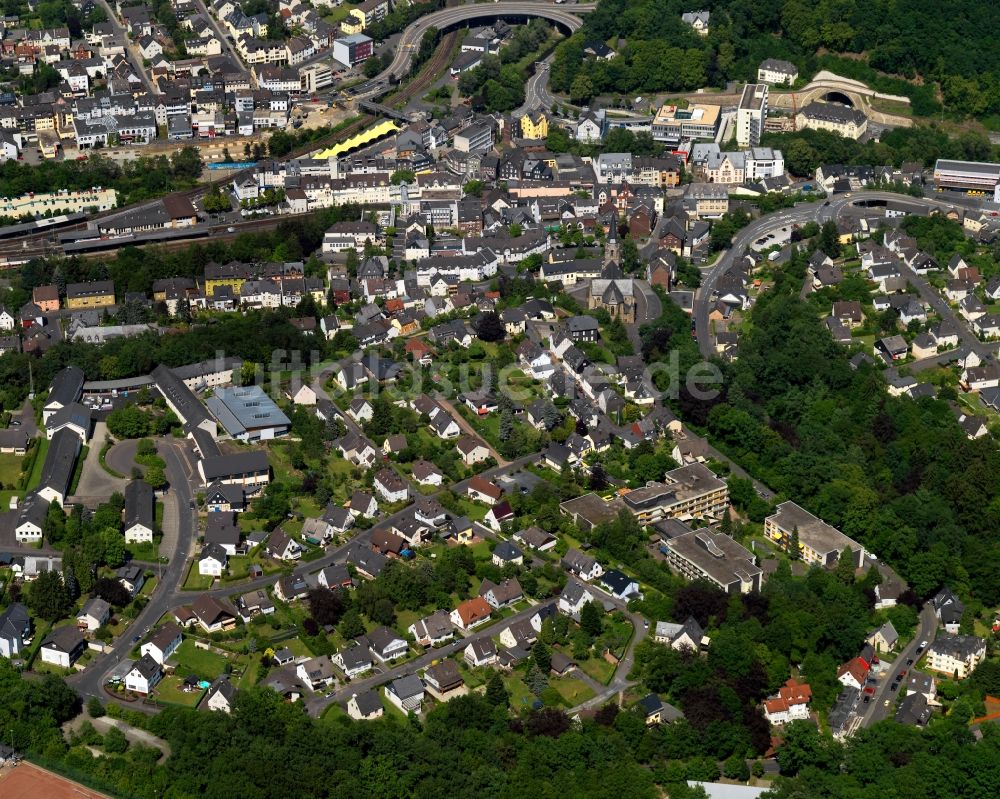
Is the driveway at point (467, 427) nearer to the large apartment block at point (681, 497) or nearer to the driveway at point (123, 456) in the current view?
the large apartment block at point (681, 497)

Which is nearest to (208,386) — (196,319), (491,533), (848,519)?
(196,319)

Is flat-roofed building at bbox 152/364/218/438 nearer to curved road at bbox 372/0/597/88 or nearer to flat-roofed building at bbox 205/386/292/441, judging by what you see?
flat-roofed building at bbox 205/386/292/441

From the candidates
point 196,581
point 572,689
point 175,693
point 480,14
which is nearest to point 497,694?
point 572,689

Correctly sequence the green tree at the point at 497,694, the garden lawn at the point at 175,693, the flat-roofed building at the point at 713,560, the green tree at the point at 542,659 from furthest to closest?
1. the flat-roofed building at the point at 713,560
2. the green tree at the point at 542,659
3. the garden lawn at the point at 175,693
4. the green tree at the point at 497,694

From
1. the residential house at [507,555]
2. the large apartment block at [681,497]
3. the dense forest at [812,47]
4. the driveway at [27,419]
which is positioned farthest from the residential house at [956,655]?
the dense forest at [812,47]

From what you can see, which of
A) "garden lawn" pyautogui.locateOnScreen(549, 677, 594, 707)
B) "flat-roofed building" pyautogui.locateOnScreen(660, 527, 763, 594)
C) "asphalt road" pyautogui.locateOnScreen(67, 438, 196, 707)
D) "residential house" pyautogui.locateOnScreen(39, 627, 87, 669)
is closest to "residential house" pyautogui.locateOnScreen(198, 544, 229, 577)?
"asphalt road" pyautogui.locateOnScreen(67, 438, 196, 707)

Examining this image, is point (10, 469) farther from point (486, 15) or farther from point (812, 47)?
point (812, 47)

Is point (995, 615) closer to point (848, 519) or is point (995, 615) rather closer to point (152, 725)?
point (848, 519)
